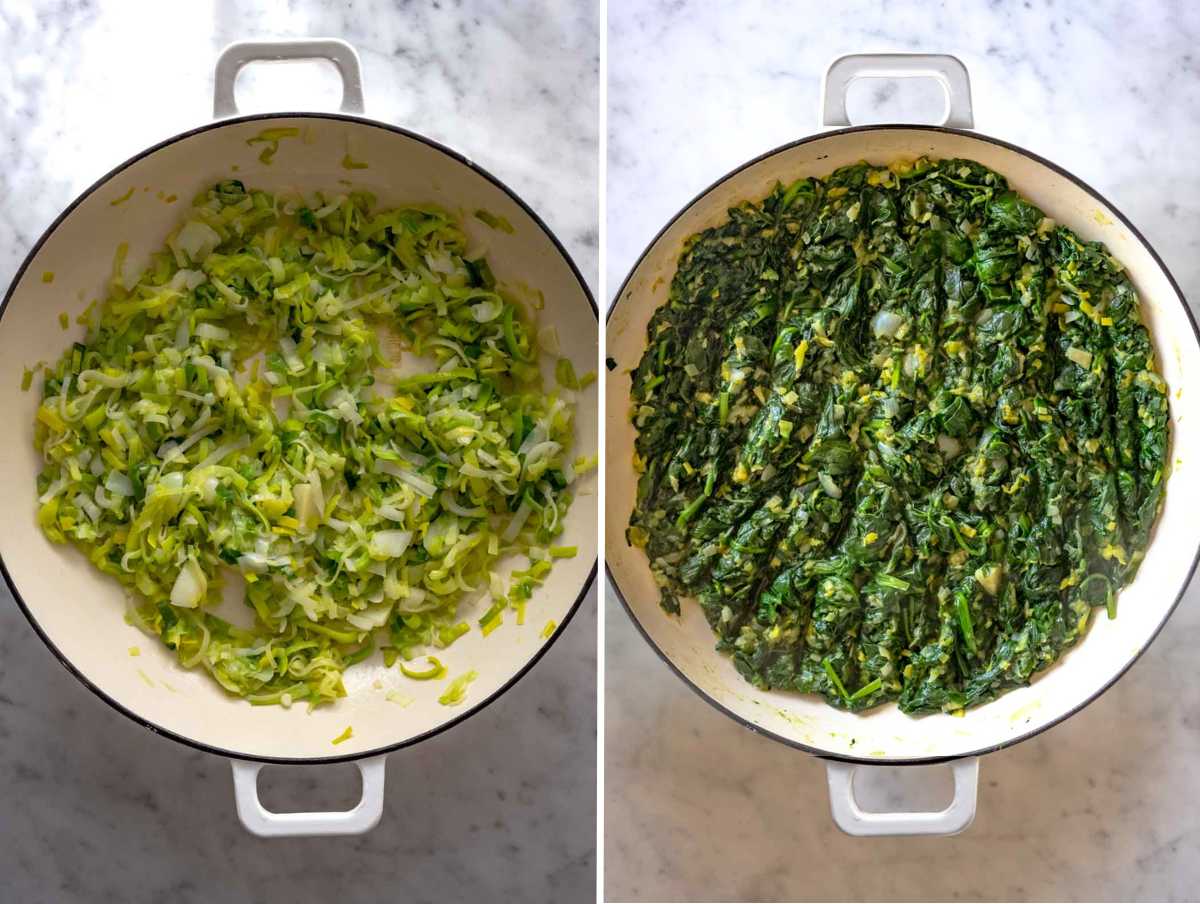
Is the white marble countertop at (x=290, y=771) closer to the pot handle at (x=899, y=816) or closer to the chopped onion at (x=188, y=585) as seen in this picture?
the chopped onion at (x=188, y=585)

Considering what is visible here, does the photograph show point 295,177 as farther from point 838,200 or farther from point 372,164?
point 838,200

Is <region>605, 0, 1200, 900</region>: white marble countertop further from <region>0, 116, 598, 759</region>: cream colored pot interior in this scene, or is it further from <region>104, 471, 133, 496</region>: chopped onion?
<region>104, 471, 133, 496</region>: chopped onion

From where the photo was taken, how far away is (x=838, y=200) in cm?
114

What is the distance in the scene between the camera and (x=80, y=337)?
144 cm

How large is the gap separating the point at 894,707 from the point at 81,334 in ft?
3.69

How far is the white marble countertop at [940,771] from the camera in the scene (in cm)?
100

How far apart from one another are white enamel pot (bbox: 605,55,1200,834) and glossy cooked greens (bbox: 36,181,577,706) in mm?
357

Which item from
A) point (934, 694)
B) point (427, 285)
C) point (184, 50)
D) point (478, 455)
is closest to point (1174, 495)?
point (934, 694)

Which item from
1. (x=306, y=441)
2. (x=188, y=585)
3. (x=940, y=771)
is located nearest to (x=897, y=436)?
(x=940, y=771)

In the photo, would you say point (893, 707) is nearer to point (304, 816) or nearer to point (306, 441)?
point (304, 816)

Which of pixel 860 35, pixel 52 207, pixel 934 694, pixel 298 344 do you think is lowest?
pixel 934 694

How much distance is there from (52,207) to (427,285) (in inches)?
21.2

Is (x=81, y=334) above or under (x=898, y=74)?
under

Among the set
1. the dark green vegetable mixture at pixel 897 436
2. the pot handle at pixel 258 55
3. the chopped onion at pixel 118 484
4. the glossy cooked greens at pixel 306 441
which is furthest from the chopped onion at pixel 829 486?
the chopped onion at pixel 118 484
